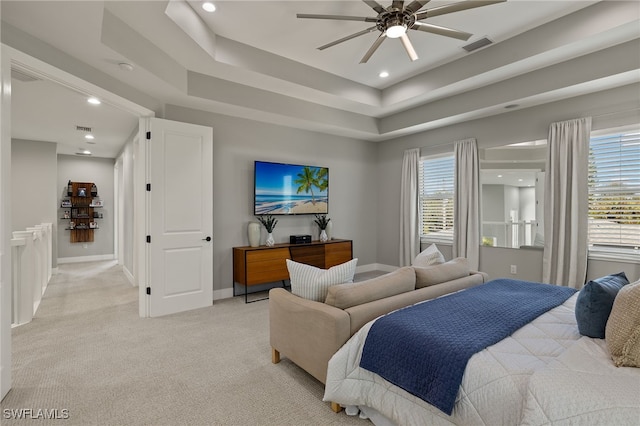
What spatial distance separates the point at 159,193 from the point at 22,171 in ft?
14.9

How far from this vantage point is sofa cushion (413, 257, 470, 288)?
2.59 m

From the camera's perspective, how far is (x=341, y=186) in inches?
239

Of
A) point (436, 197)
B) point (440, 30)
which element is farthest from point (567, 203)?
point (440, 30)

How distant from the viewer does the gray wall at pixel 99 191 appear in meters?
7.72

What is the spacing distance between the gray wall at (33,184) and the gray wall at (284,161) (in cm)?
418

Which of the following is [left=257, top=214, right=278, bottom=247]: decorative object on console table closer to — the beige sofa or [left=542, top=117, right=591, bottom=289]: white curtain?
the beige sofa

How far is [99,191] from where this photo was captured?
815 centimetres

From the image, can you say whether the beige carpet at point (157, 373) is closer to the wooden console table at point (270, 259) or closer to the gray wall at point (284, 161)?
the wooden console table at point (270, 259)

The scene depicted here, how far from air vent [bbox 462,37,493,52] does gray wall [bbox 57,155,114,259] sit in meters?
8.48

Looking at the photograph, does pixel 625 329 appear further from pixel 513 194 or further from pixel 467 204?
pixel 467 204

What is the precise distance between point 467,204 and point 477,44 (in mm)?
2290

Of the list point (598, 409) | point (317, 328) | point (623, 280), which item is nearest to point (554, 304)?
point (623, 280)

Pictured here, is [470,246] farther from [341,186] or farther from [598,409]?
[598,409]

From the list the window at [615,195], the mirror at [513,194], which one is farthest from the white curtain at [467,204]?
the window at [615,195]
